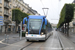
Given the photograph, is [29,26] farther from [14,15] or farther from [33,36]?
[14,15]

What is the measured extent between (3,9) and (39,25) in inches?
1657

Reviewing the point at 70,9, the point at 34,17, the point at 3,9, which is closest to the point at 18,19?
the point at 3,9

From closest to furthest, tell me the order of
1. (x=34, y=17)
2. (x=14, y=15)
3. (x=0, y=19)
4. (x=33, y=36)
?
(x=0, y=19)
(x=33, y=36)
(x=34, y=17)
(x=14, y=15)

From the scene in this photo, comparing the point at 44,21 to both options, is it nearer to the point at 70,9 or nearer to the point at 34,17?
the point at 34,17

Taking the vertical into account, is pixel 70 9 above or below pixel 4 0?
below

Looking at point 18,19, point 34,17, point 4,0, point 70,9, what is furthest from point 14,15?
point 34,17

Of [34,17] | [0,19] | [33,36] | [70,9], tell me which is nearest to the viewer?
[0,19]

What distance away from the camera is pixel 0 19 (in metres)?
14.9

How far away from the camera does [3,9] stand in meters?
55.8

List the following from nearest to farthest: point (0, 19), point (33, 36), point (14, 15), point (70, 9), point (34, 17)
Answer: point (0, 19) → point (33, 36) → point (34, 17) → point (70, 9) → point (14, 15)

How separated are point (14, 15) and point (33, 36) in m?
40.7

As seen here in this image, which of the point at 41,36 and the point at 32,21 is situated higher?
the point at 32,21

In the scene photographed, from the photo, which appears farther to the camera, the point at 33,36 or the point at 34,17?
the point at 34,17

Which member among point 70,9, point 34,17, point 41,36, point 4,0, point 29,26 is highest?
point 4,0
